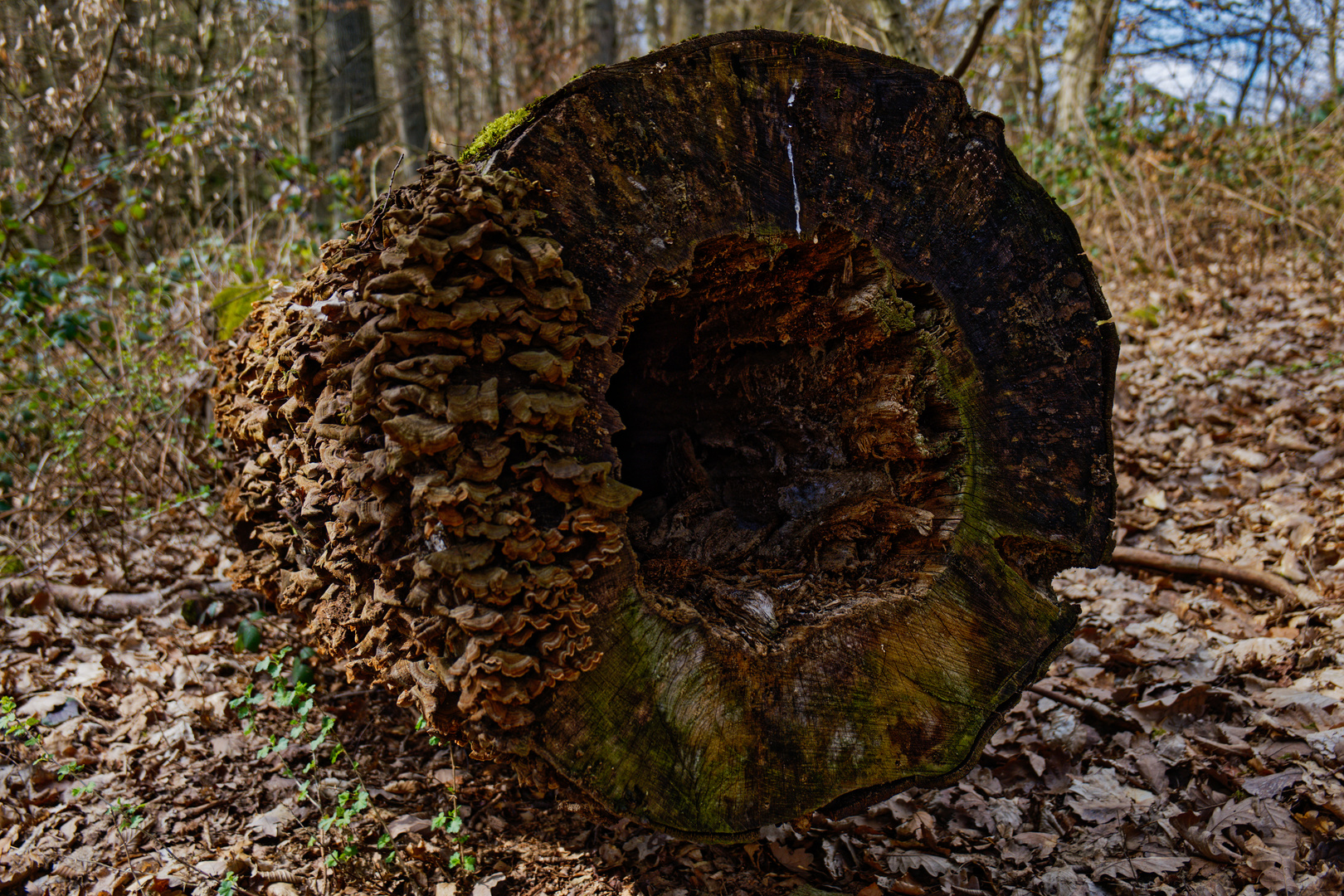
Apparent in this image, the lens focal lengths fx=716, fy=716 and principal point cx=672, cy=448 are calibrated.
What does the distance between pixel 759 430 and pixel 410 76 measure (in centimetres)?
851

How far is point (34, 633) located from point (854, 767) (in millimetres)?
3213

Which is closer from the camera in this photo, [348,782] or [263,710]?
[348,782]

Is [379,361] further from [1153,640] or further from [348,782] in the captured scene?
[1153,640]

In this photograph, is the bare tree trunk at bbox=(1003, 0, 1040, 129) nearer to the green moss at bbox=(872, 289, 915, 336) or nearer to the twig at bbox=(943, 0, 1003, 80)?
the twig at bbox=(943, 0, 1003, 80)

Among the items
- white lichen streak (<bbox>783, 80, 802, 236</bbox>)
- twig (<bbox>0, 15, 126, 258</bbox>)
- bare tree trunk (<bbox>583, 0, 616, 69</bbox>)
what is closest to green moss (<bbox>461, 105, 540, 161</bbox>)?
white lichen streak (<bbox>783, 80, 802, 236</bbox>)

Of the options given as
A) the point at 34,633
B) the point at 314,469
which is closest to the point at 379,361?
the point at 314,469

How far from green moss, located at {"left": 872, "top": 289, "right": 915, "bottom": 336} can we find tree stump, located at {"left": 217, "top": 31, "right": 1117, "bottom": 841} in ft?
0.04

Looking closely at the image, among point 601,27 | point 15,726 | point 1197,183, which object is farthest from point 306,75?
point 1197,183

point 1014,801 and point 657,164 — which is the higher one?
point 657,164

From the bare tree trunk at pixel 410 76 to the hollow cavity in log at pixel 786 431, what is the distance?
679 centimetres

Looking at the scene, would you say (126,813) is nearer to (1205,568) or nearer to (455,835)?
(455,835)

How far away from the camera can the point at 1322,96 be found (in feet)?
24.5

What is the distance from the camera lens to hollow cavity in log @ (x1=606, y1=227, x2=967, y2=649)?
1813mm

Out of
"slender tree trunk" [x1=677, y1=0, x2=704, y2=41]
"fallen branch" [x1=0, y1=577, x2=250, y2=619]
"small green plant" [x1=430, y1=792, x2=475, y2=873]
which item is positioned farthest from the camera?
"slender tree trunk" [x1=677, y1=0, x2=704, y2=41]
